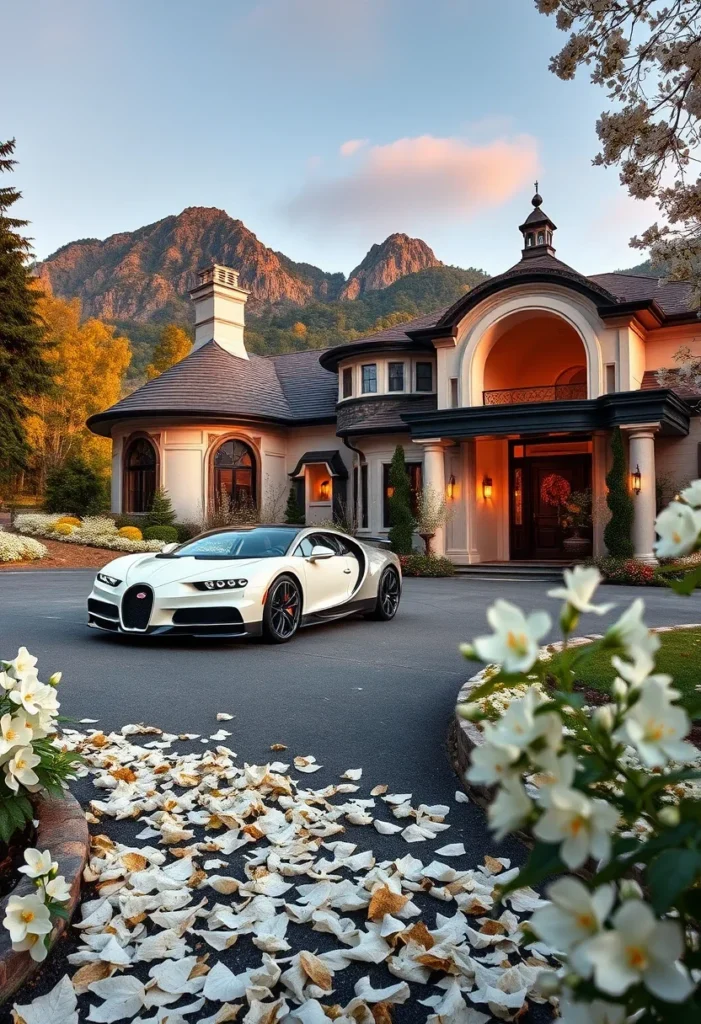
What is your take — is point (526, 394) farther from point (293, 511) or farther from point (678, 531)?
point (678, 531)

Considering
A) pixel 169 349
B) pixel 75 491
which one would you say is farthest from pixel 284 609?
pixel 169 349

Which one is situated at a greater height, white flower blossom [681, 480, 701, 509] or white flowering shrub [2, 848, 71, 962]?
white flower blossom [681, 480, 701, 509]

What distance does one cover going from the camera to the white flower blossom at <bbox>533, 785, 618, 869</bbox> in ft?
2.68

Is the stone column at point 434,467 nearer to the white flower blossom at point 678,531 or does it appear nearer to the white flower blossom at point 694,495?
the white flower blossom at point 694,495

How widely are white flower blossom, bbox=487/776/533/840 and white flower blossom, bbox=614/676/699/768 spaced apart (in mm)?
144

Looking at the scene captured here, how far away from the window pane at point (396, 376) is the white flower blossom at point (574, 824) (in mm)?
21989

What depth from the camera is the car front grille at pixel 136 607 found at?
7.52 meters

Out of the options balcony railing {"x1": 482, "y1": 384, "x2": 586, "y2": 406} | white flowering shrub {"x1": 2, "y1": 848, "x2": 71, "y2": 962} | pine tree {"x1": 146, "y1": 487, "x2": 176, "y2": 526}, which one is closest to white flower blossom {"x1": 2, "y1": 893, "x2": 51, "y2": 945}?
white flowering shrub {"x1": 2, "y1": 848, "x2": 71, "y2": 962}

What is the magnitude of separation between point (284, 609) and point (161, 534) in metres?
15.7

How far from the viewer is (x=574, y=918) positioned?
82 cm

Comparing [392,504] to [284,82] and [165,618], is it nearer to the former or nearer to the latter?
[284,82]

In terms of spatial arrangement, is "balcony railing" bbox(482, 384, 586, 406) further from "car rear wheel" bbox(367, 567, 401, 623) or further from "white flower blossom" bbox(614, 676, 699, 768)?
"white flower blossom" bbox(614, 676, 699, 768)

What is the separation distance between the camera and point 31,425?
38094 mm

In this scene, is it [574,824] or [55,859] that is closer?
[574,824]
